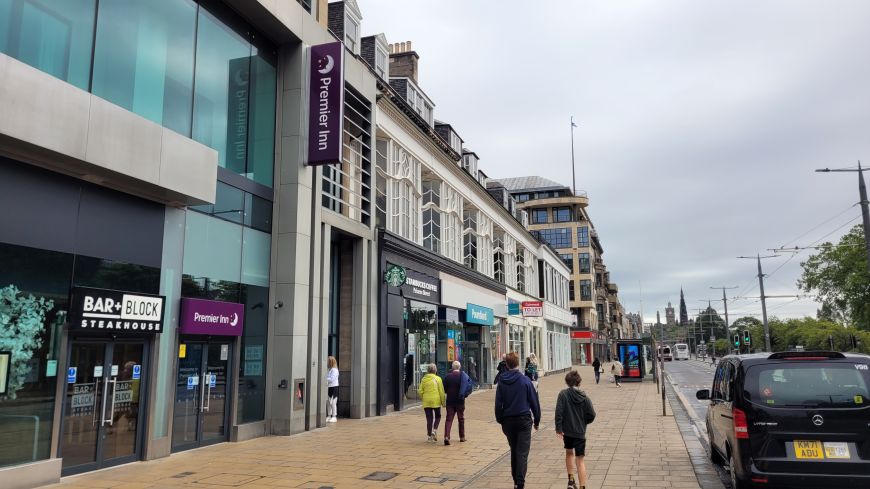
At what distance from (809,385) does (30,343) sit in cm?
991

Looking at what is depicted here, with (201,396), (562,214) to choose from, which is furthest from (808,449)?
(562,214)

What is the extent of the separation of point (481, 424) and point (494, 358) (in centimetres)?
1574

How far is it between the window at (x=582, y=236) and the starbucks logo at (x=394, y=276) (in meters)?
65.3

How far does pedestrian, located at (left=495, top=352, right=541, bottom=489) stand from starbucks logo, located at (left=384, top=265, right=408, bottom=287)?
10.6 m

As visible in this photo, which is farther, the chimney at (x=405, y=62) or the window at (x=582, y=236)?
the window at (x=582, y=236)

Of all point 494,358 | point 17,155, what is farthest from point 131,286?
point 494,358

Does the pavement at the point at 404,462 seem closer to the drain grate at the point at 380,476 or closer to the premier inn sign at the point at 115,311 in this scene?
the drain grate at the point at 380,476

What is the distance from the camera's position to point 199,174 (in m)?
11.1

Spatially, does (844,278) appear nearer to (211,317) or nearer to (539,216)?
(539,216)

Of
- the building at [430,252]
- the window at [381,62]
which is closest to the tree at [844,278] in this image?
the building at [430,252]

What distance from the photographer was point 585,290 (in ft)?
263

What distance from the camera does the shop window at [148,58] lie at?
9.91 metres

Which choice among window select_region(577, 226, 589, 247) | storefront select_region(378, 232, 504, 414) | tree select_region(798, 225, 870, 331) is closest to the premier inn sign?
storefront select_region(378, 232, 504, 414)

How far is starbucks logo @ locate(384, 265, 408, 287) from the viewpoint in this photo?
60.1 ft
